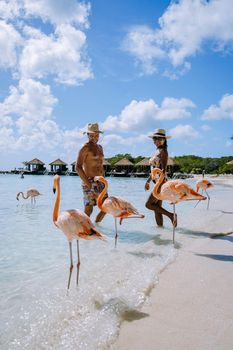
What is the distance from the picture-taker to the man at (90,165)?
6811 millimetres

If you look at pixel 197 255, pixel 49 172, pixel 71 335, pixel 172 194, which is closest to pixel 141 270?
pixel 197 255

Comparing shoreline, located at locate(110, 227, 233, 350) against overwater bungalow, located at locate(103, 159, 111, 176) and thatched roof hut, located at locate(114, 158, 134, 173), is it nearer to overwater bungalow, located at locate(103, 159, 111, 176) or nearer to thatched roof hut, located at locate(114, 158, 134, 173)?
overwater bungalow, located at locate(103, 159, 111, 176)

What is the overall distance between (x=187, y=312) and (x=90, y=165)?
4381 millimetres

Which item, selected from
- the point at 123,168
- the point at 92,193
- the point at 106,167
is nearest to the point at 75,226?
the point at 92,193

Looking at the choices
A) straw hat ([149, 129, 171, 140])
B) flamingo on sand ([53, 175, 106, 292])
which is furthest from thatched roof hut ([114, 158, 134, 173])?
flamingo on sand ([53, 175, 106, 292])

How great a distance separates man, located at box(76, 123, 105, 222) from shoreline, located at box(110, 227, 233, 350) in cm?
268

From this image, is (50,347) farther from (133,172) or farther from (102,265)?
(133,172)

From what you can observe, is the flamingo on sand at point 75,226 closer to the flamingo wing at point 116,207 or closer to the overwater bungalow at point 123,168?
the flamingo wing at point 116,207

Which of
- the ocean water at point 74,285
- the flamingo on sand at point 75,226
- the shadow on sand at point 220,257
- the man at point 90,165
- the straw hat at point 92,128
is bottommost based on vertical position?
the ocean water at point 74,285

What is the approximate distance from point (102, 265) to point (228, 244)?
2.36 meters

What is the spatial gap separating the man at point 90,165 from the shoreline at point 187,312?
8.79ft

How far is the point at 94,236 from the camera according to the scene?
3.94 metres

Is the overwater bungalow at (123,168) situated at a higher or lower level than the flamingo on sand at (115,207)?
higher

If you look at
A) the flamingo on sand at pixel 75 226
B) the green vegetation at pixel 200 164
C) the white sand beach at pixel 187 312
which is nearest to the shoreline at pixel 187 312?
the white sand beach at pixel 187 312
